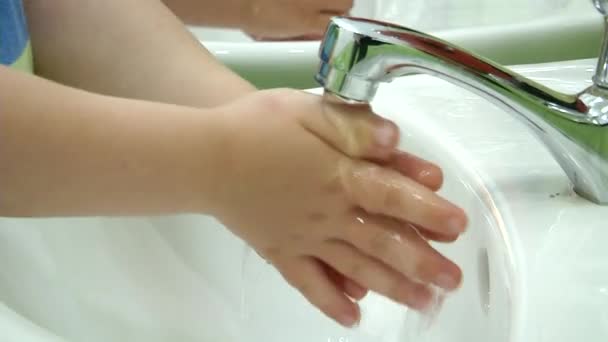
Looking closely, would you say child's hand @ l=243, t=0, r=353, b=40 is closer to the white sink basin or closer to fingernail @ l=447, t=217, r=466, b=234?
the white sink basin

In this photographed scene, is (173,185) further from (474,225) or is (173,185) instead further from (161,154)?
(474,225)

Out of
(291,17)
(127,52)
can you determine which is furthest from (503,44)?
(127,52)

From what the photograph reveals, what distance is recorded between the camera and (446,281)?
280mm

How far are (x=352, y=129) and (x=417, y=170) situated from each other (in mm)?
30

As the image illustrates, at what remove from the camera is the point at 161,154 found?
0.29m

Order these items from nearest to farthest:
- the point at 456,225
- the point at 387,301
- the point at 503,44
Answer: the point at 456,225 → the point at 387,301 → the point at 503,44

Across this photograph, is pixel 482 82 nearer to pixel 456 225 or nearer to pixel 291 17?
pixel 456 225

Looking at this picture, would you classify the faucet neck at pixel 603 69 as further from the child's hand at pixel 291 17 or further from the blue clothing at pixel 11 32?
the blue clothing at pixel 11 32

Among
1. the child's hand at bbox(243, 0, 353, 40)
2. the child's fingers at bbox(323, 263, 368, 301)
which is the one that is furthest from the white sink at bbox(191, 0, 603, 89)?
the child's fingers at bbox(323, 263, 368, 301)

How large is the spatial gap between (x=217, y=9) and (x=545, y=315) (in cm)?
33

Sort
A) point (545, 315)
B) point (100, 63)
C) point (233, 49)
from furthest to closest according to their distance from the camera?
1. point (233, 49)
2. point (100, 63)
3. point (545, 315)

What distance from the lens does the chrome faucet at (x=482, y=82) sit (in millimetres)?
274

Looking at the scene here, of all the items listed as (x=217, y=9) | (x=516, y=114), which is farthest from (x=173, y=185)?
(x=217, y=9)

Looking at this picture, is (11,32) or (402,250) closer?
(402,250)
